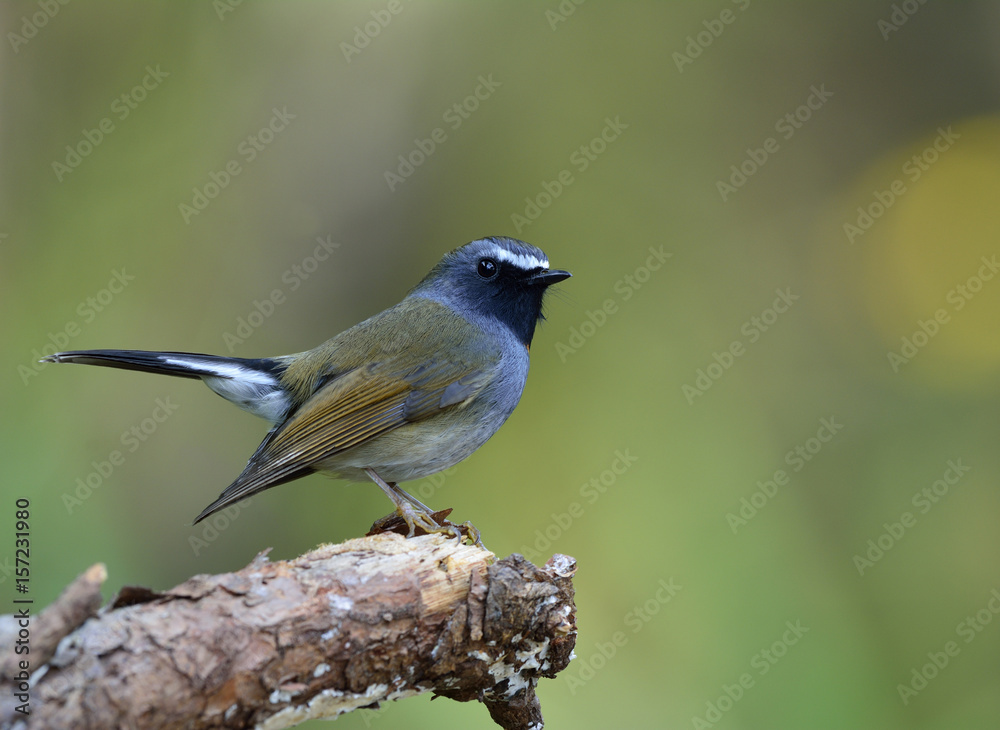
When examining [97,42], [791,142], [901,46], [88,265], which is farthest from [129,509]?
[901,46]

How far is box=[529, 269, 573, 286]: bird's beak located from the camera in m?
4.06

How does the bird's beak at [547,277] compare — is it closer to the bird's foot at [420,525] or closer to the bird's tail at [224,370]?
the bird's foot at [420,525]

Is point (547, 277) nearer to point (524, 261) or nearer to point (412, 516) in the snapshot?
point (524, 261)

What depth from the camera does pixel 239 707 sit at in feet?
6.73

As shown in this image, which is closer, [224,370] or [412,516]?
[412,516]

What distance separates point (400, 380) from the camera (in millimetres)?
3807

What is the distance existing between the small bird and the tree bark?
31.4 inches

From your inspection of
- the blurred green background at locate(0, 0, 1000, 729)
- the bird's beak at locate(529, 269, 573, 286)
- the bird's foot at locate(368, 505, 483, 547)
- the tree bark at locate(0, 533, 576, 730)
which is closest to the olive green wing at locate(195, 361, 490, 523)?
the bird's foot at locate(368, 505, 483, 547)

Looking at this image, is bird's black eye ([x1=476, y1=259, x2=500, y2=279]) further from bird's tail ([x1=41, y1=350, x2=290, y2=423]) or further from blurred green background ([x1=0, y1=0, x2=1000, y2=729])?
blurred green background ([x1=0, y1=0, x2=1000, y2=729])

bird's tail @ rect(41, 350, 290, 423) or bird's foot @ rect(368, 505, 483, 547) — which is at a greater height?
bird's foot @ rect(368, 505, 483, 547)

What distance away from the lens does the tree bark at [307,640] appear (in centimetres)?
187

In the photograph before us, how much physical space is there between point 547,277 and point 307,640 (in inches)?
92.8

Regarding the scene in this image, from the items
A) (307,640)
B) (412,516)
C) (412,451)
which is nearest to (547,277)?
(412,451)

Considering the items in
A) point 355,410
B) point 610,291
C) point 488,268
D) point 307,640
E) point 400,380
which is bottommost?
point 307,640
